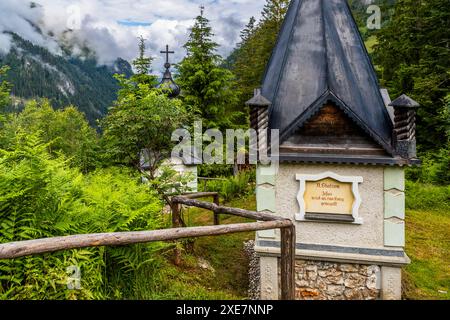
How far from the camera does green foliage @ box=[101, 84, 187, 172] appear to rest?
764cm

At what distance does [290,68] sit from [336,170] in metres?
2.30

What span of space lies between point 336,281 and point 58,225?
516 cm

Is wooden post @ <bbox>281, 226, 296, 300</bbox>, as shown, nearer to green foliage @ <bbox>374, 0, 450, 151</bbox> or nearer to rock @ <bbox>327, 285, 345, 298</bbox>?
rock @ <bbox>327, 285, 345, 298</bbox>

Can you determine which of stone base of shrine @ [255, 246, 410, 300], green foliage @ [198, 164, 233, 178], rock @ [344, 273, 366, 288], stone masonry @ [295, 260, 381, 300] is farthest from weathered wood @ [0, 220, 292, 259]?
green foliage @ [198, 164, 233, 178]

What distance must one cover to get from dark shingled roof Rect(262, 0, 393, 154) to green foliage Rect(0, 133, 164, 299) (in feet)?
12.1

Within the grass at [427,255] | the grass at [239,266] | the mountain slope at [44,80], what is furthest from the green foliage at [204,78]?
the mountain slope at [44,80]

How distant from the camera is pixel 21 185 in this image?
3.49 m

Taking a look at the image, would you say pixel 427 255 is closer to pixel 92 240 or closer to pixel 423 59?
pixel 92 240

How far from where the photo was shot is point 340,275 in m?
6.50

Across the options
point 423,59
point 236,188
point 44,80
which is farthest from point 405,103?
point 44,80

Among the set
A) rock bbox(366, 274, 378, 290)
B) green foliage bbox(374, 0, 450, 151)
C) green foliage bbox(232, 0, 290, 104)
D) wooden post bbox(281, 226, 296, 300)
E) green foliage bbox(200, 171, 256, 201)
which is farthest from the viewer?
green foliage bbox(232, 0, 290, 104)

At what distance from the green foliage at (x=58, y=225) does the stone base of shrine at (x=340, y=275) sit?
11.1 ft
